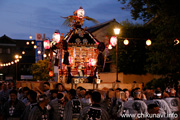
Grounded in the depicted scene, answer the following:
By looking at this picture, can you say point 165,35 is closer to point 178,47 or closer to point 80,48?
point 178,47

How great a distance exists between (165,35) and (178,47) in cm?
111

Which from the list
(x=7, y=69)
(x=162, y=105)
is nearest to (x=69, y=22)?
(x=162, y=105)

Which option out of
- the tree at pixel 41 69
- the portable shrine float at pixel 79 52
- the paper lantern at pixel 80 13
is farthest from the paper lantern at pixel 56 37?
the tree at pixel 41 69

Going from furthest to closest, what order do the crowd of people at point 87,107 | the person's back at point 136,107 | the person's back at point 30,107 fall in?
the person's back at point 136,107, the person's back at point 30,107, the crowd of people at point 87,107

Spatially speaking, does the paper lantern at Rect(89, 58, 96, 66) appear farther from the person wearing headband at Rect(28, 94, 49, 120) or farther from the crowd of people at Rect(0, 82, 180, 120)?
the person wearing headband at Rect(28, 94, 49, 120)

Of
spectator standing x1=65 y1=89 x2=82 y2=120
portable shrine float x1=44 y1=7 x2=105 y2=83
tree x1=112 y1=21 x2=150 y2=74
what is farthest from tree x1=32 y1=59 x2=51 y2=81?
spectator standing x1=65 y1=89 x2=82 y2=120

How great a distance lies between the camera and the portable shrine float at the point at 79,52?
851 inches

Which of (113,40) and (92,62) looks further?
(92,62)

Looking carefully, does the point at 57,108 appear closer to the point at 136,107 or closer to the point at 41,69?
the point at 136,107

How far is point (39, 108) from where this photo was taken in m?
6.38

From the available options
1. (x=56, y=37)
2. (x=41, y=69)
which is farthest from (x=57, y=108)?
(x=41, y=69)

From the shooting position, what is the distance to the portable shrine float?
70.9 feet

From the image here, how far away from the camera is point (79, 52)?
2284 cm

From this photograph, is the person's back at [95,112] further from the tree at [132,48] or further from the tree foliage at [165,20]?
the tree at [132,48]
